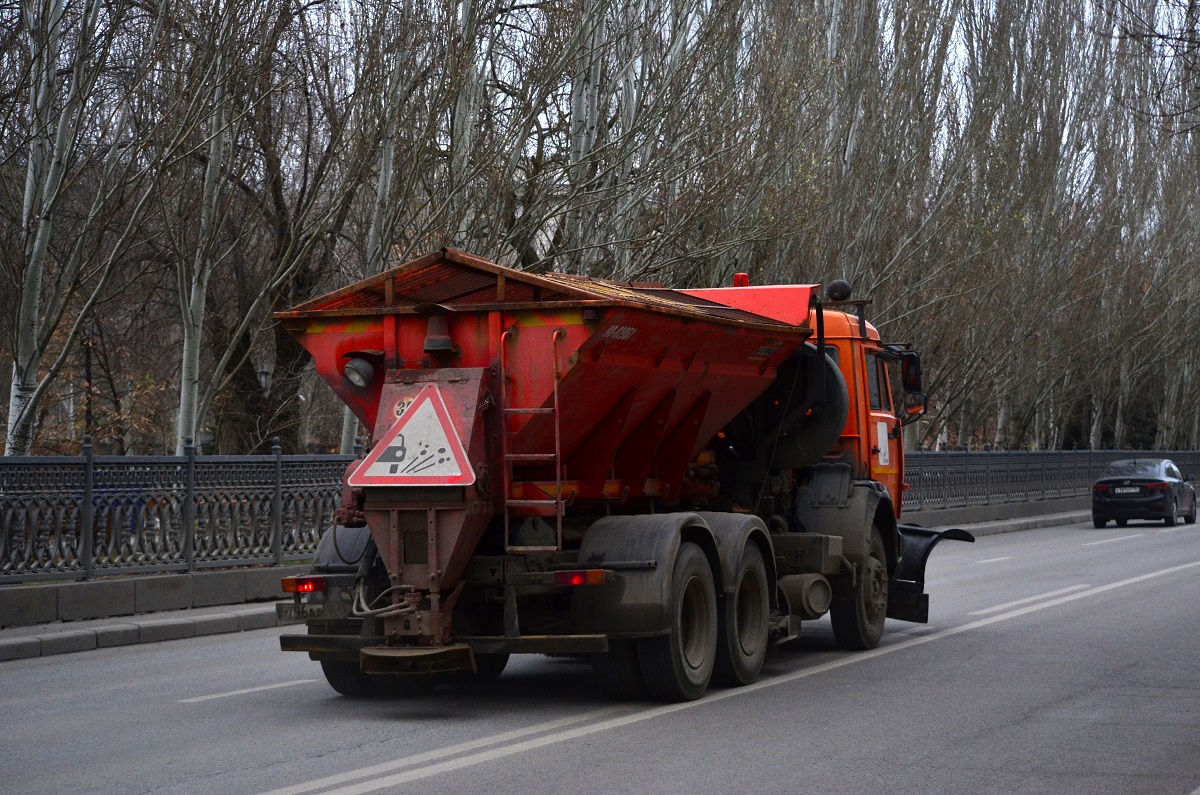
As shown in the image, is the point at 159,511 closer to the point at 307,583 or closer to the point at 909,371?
the point at 307,583

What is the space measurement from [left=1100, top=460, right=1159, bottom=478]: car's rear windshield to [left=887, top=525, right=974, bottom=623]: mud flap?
21.4m

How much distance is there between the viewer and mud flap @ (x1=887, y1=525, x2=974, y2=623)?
42.1 feet

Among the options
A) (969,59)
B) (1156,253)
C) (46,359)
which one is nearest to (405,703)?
(46,359)

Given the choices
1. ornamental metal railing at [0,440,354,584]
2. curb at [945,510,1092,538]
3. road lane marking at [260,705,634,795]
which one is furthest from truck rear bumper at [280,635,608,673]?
curb at [945,510,1092,538]

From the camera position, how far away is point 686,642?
926cm

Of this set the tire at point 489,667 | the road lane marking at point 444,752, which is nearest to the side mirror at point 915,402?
the tire at point 489,667

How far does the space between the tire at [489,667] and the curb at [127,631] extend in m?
2.77

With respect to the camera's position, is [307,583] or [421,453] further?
[307,583]

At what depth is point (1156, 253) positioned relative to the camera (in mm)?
48688

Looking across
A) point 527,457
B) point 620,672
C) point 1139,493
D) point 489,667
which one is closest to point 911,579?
point 489,667

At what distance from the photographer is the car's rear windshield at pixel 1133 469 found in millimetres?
32500

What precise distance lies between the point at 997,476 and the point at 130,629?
2566cm

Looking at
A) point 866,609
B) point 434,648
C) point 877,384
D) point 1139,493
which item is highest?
point 877,384

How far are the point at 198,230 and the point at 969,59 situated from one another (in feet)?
76.7
